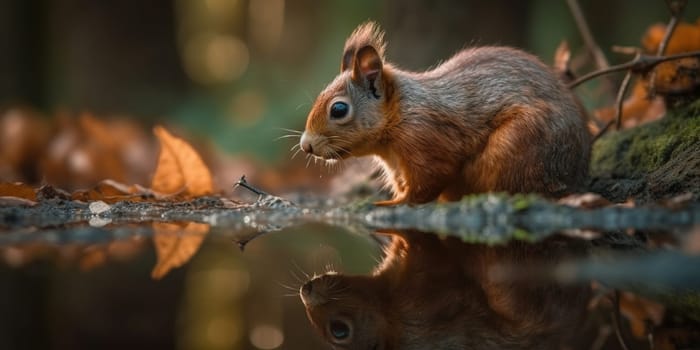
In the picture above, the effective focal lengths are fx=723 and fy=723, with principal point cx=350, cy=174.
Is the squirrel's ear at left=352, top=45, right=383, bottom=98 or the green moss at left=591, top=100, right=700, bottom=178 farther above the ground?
the squirrel's ear at left=352, top=45, right=383, bottom=98

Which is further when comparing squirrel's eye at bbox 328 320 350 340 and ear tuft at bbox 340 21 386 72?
ear tuft at bbox 340 21 386 72

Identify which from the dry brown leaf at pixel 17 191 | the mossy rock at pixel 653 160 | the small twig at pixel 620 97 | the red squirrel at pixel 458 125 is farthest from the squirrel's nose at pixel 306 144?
the small twig at pixel 620 97

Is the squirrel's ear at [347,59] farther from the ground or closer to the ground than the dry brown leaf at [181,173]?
farther from the ground

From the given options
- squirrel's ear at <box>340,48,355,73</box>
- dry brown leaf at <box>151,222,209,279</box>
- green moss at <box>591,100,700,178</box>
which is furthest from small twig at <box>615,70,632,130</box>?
dry brown leaf at <box>151,222,209,279</box>

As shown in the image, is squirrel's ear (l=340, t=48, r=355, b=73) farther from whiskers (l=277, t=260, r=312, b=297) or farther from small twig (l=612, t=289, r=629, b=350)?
small twig (l=612, t=289, r=629, b=350)

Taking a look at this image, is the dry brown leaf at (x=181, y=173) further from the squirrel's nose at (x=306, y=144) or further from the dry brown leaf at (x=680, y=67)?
the dry brown leaf at (x=680, y=67)

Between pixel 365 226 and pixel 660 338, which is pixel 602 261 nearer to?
pixel 660 338
